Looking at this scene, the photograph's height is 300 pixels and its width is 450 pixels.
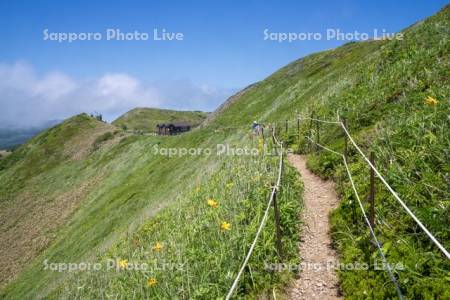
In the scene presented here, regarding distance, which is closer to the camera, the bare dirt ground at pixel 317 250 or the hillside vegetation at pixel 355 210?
the hillside vegetation at pixel 355 210

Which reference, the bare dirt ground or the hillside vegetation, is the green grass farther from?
the bare dirt ground

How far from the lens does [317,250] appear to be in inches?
352

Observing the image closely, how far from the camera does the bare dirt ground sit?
7.54 m

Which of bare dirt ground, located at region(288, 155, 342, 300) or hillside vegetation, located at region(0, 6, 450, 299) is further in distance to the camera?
bare dirt ground, located at region(288, 155, 342, 300)

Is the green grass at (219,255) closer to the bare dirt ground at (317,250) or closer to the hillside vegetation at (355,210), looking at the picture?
the hillside vegetation at (355,210)

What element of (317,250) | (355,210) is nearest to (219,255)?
(317,250)

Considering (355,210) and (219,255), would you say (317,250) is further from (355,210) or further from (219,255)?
(219,255)

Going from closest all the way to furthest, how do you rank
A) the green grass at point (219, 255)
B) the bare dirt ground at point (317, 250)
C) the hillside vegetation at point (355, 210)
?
the hillside vegetation at point (355, 210)
the bare dirt ground at point (317, 250)
the green grass at point (219, 255)

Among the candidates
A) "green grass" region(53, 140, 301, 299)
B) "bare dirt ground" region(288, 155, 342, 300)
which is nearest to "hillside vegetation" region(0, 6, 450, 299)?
"green grass" region(53, 140, 301, 299)

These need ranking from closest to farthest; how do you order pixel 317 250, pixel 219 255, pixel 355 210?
1. pixel 219 255
2. pixel 317 250
3. pixel 355 210

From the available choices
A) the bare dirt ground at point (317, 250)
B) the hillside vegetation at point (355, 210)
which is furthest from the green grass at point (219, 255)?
the bare dirt ground at point (317, 250)

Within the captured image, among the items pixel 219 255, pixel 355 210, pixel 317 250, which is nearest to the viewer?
pixel 219 255

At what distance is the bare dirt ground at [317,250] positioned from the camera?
24.7 ft

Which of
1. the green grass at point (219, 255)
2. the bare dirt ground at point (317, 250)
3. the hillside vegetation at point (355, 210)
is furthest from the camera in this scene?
the green grass at point (219, 255)
